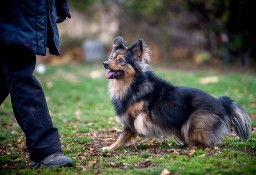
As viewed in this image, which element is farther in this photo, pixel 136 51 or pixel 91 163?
pixel 136 51

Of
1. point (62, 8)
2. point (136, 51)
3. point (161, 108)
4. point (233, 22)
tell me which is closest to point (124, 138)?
point (161, 108)

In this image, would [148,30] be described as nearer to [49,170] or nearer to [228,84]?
[228,84]

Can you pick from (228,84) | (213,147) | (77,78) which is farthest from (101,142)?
(77,78)

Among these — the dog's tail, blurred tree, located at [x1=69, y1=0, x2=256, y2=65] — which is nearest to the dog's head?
the dog's tail

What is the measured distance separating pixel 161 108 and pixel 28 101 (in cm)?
210

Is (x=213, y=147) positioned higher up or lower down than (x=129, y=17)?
lower down

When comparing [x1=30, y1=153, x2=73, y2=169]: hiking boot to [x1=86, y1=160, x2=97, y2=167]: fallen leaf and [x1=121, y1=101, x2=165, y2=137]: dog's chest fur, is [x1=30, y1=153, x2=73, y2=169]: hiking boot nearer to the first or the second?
[x1=86, y1=160, x2=97, y2=167]: fallen leaf

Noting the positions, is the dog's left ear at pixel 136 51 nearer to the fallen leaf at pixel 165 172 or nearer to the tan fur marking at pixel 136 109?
the tan fur marking at pixel 136 109

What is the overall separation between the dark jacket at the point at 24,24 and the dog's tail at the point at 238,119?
2.95m

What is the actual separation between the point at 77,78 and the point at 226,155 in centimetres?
1071

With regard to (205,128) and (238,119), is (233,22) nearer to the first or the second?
(238,119)

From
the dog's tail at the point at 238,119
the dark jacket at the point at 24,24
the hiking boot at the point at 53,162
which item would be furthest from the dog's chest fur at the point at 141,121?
the dark jacket at the point at 24,24

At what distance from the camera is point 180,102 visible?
6027 mm

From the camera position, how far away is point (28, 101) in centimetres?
472
